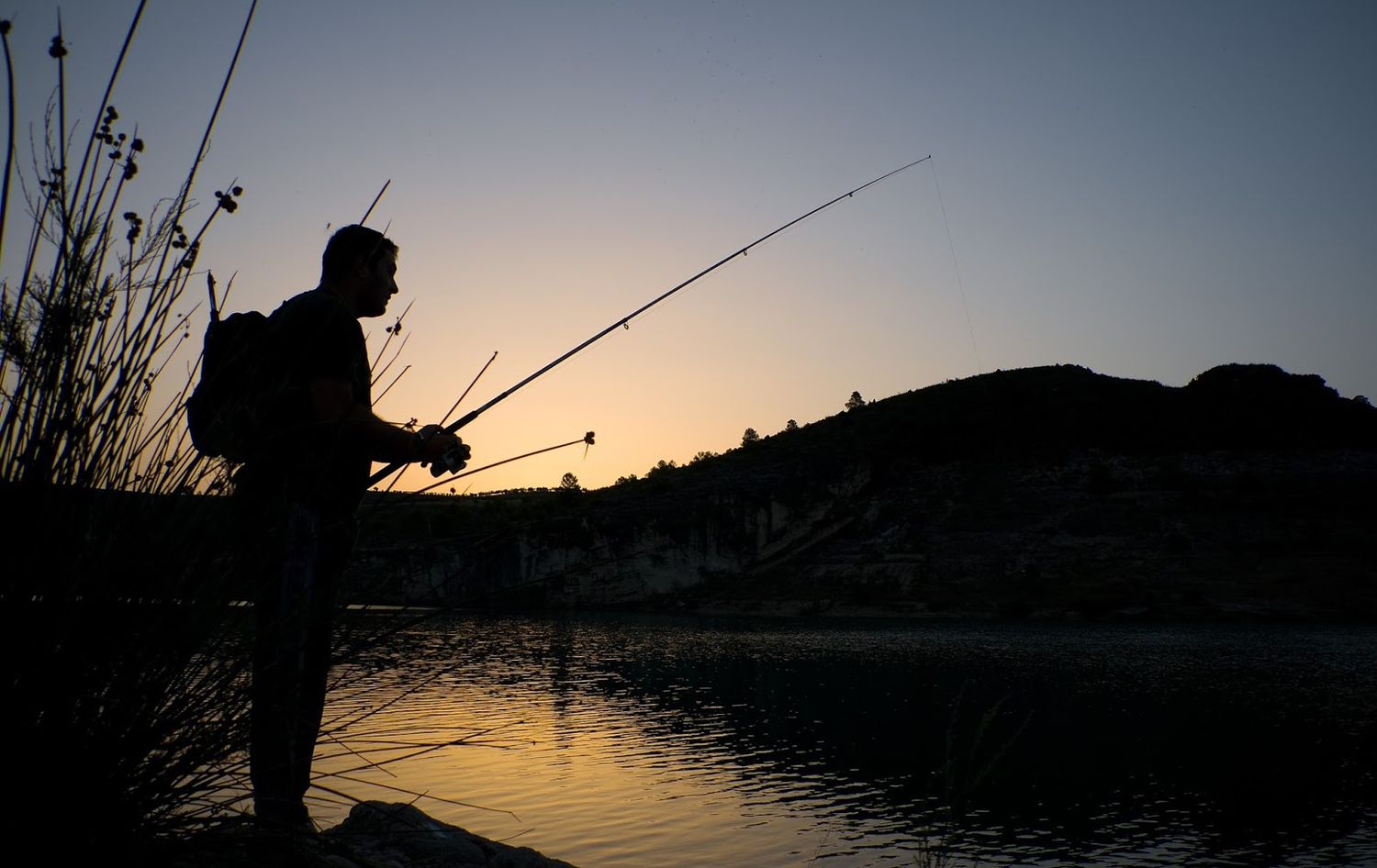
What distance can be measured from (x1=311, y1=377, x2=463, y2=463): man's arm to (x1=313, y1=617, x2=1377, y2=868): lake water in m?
0.61

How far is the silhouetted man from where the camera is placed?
2654mm

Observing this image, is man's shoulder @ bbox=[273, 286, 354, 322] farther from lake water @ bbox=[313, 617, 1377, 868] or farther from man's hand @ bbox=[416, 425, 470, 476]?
lake water @ bbox=[313, 617, 1377, 868]

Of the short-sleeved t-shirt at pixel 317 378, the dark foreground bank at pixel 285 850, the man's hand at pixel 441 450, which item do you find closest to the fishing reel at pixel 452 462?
the man's hand at pixel 441 450

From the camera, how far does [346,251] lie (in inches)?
139

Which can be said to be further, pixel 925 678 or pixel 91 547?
pixel 925 678

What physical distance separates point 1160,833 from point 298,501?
13266 mm

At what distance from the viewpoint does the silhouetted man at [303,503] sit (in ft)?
8.71

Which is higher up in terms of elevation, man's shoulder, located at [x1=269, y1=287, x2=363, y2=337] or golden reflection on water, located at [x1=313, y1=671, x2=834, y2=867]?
man's shoulder, located at [x1=269, y1=287, x2=363, y2=337]

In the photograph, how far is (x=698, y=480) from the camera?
79062 millimetres

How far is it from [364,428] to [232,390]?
374mm

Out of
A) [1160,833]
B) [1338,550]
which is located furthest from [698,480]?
[1160,833]

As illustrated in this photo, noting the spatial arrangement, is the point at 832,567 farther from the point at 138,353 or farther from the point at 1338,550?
the point at 138,353

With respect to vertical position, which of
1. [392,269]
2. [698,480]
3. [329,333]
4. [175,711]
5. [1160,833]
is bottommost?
[1160,833]

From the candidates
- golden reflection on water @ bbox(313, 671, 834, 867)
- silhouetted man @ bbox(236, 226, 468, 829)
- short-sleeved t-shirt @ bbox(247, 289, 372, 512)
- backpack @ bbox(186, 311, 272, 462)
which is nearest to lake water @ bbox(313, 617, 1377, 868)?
golden reflection on water @ bbox(313, 671, 834, 867)
